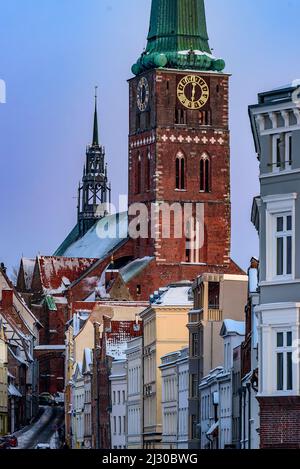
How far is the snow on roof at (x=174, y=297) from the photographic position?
10162 cm

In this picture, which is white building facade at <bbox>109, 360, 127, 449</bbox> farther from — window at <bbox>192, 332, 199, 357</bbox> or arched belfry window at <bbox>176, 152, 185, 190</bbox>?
arched belfry window at <bbox>176, 152, 185, 190</bbox>

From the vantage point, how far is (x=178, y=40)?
165 m

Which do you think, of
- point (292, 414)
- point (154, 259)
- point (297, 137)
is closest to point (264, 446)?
point (292, 414)

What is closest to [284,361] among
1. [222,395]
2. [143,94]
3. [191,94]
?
[222,395]

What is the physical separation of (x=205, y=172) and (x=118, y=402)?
5073cm

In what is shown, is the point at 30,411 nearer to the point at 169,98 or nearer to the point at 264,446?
the point at 169,98

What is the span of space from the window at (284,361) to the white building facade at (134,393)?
5895cm

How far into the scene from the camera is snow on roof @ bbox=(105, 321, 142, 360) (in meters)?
118

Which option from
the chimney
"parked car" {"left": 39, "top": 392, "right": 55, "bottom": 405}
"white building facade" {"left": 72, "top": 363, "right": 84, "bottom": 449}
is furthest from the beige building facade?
"parked car" {"left": 39, "top": 392, "right": 55, "bottom": 405}

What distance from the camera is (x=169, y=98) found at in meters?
163

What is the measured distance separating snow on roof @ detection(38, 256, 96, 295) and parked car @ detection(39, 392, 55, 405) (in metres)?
10.9

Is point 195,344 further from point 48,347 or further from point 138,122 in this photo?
point 48,347

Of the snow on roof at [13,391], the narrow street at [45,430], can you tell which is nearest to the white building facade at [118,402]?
the narrow street at [45,430]

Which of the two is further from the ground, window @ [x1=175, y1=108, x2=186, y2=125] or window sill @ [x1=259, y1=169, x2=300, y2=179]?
window @ [x1=175, y1=108, x2=186, y2=125]
